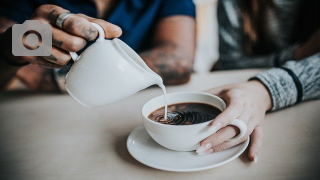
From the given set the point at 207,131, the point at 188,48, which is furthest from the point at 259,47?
the point at 207,131

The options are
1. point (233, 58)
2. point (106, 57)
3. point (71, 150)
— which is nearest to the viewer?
point (106, 57)

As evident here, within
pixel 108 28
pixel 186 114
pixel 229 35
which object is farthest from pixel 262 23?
pixel 108 28

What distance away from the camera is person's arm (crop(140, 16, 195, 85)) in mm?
1174

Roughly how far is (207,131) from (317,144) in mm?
294

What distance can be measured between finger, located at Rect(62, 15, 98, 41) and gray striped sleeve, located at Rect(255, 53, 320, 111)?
575 mm

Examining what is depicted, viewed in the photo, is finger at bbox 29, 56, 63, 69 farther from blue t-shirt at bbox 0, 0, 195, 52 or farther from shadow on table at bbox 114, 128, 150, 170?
blue t-shirt at bbox 0, 0, 195, 52

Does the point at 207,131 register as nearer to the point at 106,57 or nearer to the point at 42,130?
the point at 106,57

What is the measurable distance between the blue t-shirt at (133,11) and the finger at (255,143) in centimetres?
89

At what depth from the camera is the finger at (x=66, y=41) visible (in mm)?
615

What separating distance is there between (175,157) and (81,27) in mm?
366

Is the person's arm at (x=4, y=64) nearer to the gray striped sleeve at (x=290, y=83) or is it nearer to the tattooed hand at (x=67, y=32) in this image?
the tattooed hand at (x=67, y=32)

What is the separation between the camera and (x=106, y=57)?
1.87 feet

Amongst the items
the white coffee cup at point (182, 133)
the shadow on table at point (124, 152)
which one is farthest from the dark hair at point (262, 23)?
the shadow on table at point (124, 152)

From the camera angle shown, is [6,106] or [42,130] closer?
[42,130]
